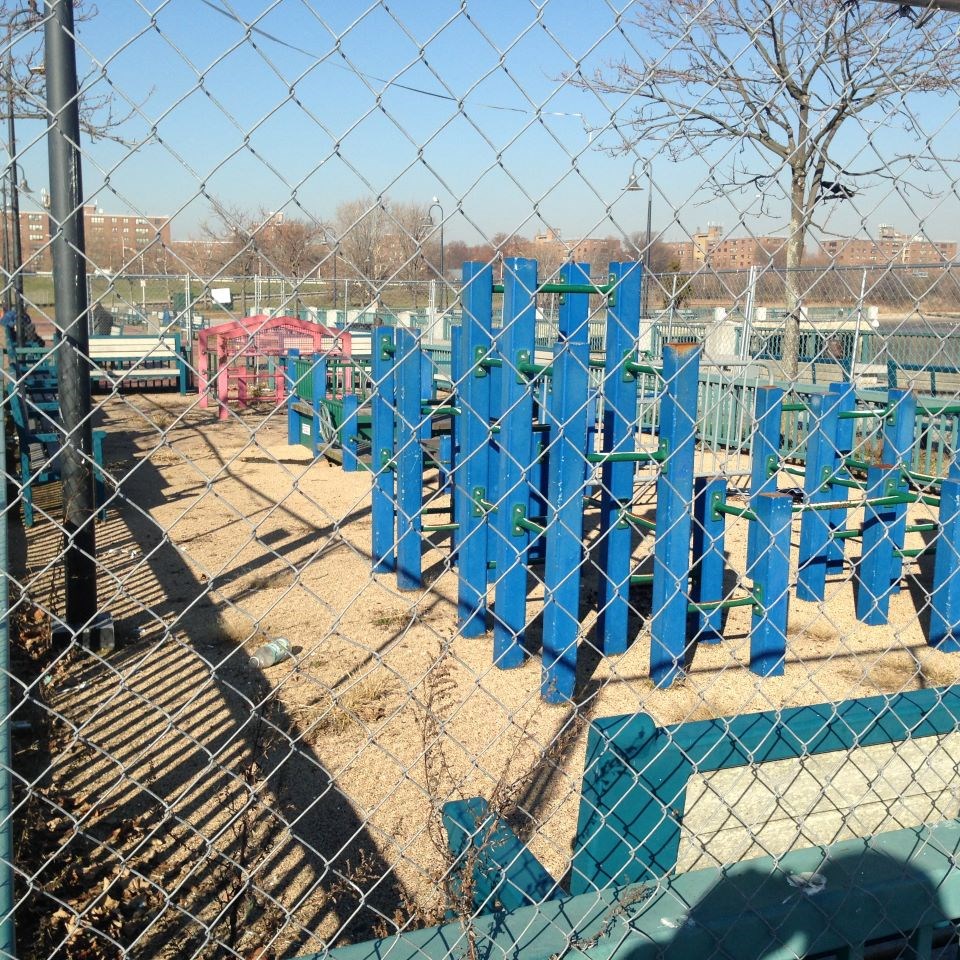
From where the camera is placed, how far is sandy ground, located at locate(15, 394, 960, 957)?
255cm

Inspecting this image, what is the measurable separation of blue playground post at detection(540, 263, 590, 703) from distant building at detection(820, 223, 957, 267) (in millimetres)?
1637

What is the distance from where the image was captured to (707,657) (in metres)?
5.52

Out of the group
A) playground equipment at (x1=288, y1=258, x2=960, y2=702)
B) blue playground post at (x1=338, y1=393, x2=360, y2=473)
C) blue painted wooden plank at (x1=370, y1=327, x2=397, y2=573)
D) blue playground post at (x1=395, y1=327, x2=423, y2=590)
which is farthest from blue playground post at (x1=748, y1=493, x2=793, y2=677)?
blue playground post at (x1=338, y1=393, x2=360, y2=473)

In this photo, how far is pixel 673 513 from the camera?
15.8ft

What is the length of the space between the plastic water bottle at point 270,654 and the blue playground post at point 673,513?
6.00ft

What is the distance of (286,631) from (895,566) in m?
3.70

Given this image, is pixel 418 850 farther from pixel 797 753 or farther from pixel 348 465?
pixel 348 465

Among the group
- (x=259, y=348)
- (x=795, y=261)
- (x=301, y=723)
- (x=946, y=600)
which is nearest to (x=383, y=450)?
(x=301, y=723)

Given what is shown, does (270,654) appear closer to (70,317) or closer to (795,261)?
(70,317)

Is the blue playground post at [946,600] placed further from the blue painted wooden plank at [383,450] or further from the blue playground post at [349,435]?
the blue playground post at [349,435]

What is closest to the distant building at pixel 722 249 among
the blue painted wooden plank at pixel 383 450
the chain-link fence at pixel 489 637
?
the chain-link fence at pixel 489 637

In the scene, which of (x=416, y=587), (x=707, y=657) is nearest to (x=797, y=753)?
(x=707, y=657)

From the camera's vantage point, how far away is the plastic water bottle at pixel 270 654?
16.2 feet

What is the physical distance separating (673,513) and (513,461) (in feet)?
2.87
